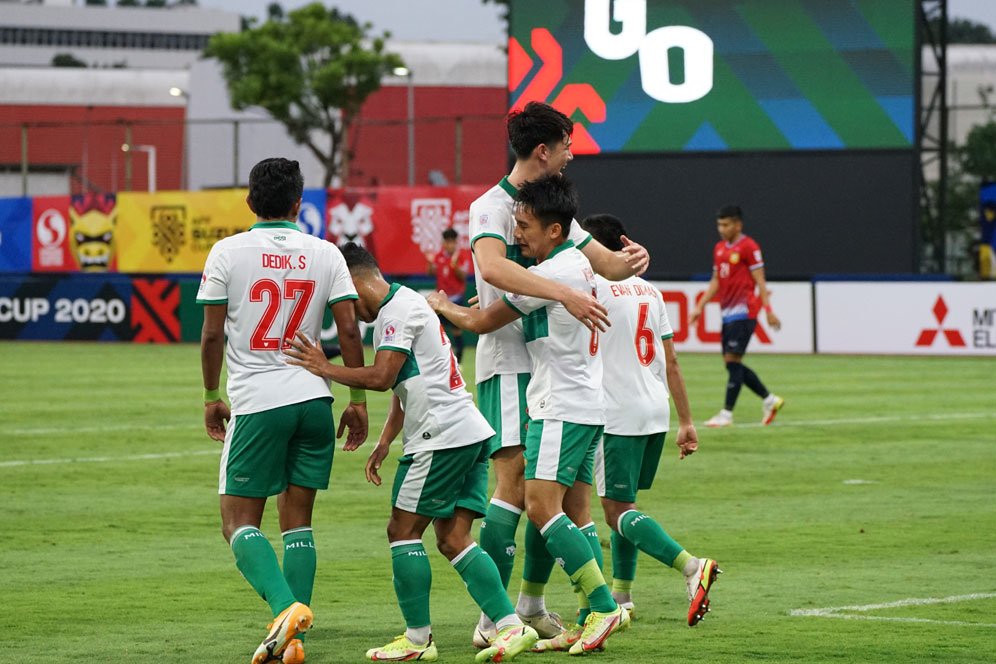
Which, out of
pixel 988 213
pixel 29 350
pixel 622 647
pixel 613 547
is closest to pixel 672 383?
pixel 613 547

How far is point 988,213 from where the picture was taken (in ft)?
131

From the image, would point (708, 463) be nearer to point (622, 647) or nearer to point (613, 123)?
point (622, 647)

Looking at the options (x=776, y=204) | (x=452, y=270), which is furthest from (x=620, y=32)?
(x=452, y=270)

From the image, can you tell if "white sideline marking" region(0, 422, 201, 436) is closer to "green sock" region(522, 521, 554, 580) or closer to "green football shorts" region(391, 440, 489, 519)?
"green sock" region(522, 521, 554, 580)

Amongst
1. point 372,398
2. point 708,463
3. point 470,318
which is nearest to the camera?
point 470,318

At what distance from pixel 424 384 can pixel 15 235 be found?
117 ft

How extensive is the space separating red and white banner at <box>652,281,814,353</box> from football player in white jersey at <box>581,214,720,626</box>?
2232cm

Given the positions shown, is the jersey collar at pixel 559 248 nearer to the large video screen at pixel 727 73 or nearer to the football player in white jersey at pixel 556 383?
the football player in white jersey at pixel 556 383

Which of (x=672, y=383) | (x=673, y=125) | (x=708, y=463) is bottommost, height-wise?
(x=708, y=463)

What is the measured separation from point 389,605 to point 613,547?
115cm

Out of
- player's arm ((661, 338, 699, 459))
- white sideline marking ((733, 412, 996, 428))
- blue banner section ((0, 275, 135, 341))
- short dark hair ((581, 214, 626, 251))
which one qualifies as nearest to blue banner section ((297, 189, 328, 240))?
blue banner section ((0, 275, 135, 341))

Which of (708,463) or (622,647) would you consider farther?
(708,463)

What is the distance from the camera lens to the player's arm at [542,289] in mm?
6926

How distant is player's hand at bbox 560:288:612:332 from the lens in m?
6.92
